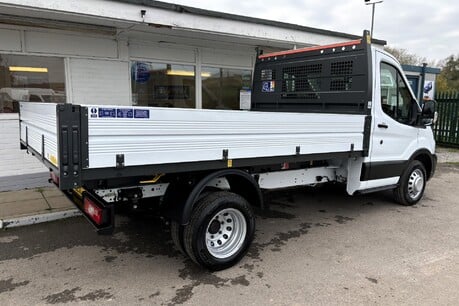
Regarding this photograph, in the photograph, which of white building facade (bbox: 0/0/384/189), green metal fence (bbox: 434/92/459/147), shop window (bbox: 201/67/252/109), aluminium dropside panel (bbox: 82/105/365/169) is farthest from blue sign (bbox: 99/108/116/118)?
green metal fence (bbox: 434/92/459/147)

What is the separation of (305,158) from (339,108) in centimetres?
136

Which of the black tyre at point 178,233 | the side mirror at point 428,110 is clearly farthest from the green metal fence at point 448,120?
the black tyre at point 178,233

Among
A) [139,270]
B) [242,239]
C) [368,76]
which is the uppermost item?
[368,76]

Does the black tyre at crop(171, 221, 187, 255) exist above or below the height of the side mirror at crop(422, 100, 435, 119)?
below

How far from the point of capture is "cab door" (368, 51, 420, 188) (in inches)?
203

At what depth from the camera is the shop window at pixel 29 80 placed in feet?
21.0

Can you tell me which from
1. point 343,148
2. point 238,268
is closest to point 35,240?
point 238,268

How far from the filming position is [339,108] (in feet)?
17.2

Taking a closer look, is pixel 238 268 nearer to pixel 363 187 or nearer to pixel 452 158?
pixel 363 187

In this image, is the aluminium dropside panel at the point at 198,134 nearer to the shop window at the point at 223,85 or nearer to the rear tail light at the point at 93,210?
the rear tail light at the point at 93,210

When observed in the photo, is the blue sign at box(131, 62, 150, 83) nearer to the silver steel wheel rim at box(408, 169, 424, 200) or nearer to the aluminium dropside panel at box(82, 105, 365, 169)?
the aluminium dropside panel at box(82, 105, 365, 169)

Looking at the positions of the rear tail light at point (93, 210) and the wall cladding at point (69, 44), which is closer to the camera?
the rear tail light at point (93, 210)

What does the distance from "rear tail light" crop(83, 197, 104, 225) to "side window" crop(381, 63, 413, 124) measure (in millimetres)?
4038

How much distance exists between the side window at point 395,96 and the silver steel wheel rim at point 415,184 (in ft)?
3.14
